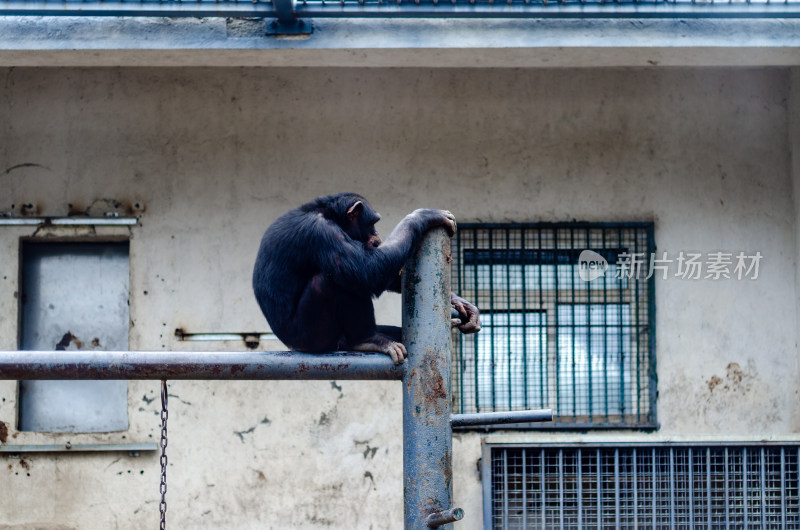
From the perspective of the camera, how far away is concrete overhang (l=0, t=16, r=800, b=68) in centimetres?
550

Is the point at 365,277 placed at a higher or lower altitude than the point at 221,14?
lower

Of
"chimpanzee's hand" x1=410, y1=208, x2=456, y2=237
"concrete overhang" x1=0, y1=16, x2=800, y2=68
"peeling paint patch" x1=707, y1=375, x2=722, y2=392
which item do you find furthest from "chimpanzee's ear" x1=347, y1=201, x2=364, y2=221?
"peeling paint patch" x1=707, y1=375, x2=722, y2=392

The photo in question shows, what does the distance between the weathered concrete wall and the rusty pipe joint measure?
3963 millimetres

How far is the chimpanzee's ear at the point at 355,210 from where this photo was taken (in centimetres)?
379

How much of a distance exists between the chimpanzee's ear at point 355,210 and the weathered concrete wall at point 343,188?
2.52 m

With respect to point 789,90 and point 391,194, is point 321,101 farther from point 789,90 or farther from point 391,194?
point 789,90

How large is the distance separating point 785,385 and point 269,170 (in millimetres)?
4219

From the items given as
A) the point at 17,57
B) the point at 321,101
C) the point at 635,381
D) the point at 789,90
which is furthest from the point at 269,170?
the point at 789,90

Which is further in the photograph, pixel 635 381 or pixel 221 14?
pixel 635 381

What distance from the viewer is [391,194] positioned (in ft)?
21.0

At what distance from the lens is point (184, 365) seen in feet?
7.23

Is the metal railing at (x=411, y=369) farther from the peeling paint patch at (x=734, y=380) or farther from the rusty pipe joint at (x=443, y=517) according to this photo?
the peeling paint patch at (x=734, y=380)

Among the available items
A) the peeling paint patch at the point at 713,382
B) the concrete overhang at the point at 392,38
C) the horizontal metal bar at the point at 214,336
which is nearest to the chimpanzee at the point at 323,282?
the concrete overhang at the point at 392,38

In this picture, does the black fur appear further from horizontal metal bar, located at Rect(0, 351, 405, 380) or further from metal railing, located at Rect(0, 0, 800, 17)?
metal railing, located at Rect(0, 0, 800, 17)
